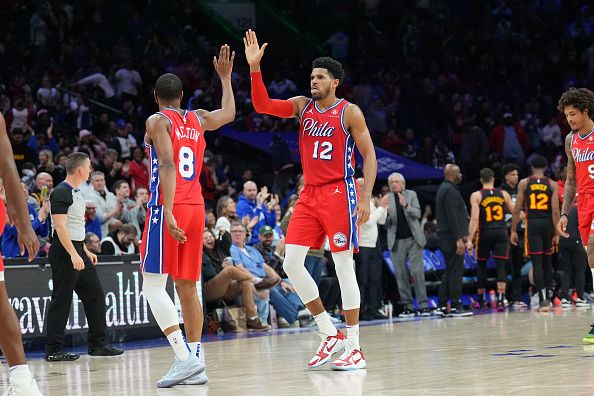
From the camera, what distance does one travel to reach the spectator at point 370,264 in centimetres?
1499

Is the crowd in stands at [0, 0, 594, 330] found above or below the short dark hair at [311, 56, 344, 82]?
above

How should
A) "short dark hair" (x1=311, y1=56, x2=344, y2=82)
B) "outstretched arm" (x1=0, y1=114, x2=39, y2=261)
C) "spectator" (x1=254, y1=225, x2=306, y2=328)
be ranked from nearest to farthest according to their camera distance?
"outstretched arm" (x1=0, y1=114, x2=39, y2=261) < "short dark hair" (x1=311, y1=56, x2=344, y2=82) < "spectator" (x1=254, y1=225, x2=306, y2=328)

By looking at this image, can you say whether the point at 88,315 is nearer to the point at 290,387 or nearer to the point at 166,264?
the point at 166,264

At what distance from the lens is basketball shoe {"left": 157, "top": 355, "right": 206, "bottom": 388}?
23.9 feet

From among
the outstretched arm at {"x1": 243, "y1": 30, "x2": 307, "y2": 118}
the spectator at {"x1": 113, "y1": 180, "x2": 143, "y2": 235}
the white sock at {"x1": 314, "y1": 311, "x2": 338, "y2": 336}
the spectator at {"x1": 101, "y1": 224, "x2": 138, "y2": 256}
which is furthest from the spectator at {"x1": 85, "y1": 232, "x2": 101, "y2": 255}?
Result: the white sock at {"x1": 314, "y1": 311, "x2": 338, "y2": 336}

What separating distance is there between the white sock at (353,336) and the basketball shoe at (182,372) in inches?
50.5

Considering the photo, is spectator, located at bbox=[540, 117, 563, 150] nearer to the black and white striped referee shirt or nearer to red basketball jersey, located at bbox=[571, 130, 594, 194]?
red basketball jersey, located at bbox=[571, 130, 594, 194]

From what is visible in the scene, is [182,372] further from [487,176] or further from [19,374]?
[487,176]

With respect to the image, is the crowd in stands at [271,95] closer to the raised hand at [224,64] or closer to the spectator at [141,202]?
the spectator at [141,202]

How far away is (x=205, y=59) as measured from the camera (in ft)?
79.4

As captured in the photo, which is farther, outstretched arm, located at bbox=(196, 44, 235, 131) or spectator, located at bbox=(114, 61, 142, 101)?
spectator, located at bbox=(114, 61, 142, 101)

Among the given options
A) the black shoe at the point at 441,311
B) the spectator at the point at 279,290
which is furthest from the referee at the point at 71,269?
the black shoe at the point at 441,311

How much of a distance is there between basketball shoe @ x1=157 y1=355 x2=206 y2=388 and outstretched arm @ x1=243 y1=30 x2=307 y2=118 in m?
2.14

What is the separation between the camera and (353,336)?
8133 mm
